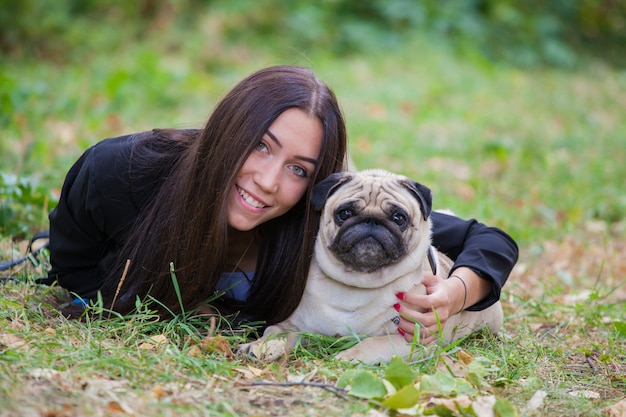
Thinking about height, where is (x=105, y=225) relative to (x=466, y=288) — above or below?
above

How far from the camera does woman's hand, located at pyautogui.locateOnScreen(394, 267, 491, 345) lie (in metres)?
2.95

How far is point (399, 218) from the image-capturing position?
2.98 metres

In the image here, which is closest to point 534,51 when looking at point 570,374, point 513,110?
point 513,110

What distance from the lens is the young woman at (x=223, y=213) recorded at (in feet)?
9.61

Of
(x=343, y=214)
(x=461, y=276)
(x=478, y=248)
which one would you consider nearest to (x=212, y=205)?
(x=343, y=214)

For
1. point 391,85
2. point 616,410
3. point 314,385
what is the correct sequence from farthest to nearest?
point 391,85, point 616,410, point 314,385

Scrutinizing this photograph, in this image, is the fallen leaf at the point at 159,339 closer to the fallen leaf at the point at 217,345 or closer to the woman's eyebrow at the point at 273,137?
the fallen leaf at the point at 217,345

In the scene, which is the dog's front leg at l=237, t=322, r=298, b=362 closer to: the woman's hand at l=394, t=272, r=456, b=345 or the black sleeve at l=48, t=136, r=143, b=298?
the woman's hand at l=394, t=272, r=456, b=345

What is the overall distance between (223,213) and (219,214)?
18mm

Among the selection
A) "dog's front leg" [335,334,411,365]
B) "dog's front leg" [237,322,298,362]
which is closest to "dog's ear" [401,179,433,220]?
"dog's front leg" [335,334,411,365]

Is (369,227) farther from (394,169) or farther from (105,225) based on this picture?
(394,169)

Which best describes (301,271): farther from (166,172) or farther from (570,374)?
(570,374)

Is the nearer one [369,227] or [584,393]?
[584,393]

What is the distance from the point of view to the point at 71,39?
406 inches
